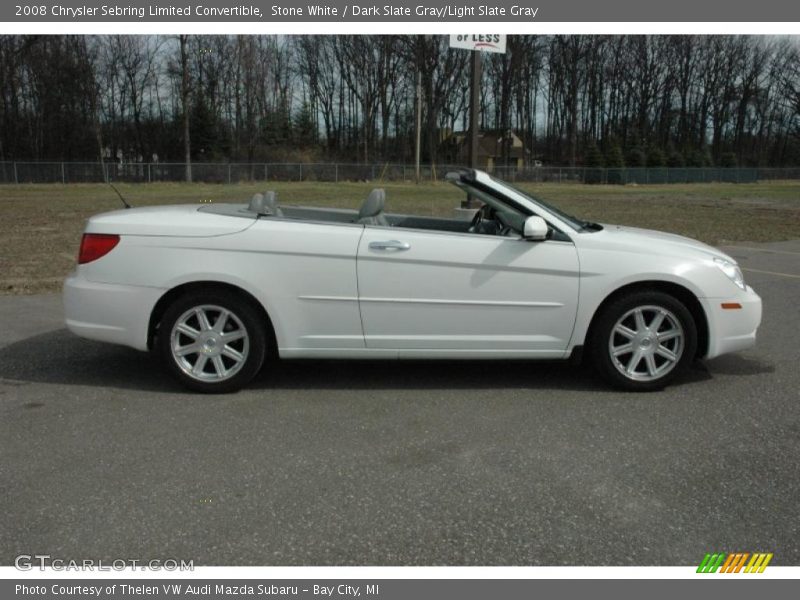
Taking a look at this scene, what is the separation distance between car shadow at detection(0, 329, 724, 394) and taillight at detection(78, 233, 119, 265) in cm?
92

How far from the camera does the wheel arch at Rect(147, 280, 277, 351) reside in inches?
184

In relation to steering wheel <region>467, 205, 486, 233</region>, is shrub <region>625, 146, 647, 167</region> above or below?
above

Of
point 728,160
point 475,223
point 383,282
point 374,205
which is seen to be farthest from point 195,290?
point 728,160

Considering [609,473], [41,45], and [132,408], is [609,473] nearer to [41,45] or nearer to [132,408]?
[132,408]

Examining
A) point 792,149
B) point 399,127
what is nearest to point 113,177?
point 399,127

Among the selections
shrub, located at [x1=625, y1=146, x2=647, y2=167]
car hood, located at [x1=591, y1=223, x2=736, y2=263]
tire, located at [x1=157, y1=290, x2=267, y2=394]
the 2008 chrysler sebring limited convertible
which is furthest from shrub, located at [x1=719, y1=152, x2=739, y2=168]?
tire, located at [x1=157, y1=290, x2=267, y2=394]

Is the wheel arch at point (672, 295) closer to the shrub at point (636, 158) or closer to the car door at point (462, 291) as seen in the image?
the car door at point (462, 291)

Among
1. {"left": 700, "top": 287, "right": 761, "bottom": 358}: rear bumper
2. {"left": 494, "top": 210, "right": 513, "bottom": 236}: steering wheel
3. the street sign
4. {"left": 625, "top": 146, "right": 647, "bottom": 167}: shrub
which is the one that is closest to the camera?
{"left": 700, "top": 287, "right": 761, "bottom": 358}: rear bumper

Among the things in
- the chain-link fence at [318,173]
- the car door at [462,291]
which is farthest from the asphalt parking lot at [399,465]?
the chain-link fence at [318,173]

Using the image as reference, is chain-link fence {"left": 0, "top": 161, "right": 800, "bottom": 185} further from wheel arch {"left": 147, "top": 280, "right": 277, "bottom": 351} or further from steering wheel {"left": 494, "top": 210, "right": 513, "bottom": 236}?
steering wheel {"left": 494, "top": 210, "right": 513, "bottom": 236}

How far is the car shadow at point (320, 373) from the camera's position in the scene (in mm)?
4973

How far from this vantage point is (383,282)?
4617 millimetres

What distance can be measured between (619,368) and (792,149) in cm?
9322

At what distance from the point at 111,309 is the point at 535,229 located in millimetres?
2889
